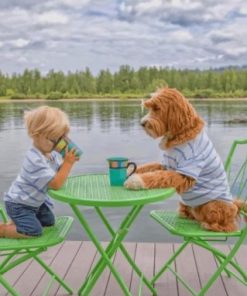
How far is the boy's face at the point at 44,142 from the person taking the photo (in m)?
2.25

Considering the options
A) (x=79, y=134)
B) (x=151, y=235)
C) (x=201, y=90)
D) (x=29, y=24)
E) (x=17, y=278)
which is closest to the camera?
(x=17, y=278)

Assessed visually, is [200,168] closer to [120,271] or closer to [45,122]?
[45,122]

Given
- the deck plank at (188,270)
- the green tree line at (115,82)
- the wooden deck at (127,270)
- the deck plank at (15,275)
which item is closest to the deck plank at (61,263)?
the wooden deck at (127,270)

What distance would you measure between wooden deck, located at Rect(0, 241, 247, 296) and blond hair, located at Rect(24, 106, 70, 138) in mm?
852

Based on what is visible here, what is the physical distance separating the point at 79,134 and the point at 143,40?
4084cm

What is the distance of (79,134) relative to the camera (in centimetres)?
2416

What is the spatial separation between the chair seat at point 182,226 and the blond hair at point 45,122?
63cm

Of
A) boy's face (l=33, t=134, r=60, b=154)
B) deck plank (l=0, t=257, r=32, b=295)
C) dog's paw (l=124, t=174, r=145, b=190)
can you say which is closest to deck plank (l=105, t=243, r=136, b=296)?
deck plank (l=0, t=257, r=32, b=295)

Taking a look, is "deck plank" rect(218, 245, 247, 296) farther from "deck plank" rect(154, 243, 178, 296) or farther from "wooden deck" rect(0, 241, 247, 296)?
"deck plank" rect(154, 243, 178, 296)

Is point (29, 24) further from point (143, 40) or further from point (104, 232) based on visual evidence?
point (104, 232)

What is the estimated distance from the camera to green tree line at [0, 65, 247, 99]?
21.5 m

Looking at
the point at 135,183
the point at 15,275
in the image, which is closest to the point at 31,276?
the point at 15,275

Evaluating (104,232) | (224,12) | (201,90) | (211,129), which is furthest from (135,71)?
(224,12)

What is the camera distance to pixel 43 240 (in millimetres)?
2211
